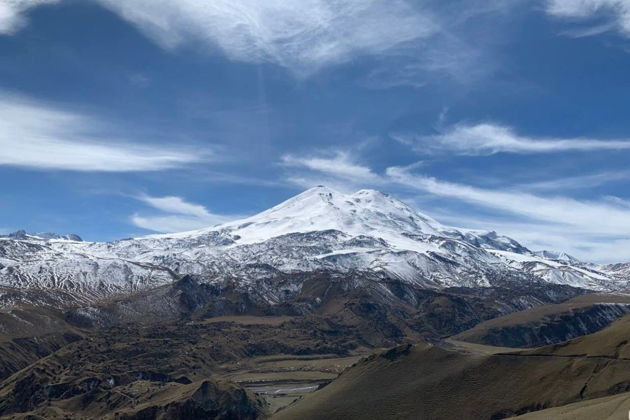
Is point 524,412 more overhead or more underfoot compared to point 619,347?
more underfoot

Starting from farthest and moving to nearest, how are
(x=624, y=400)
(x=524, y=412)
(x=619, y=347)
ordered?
(x=619, y=347) < (x=524, y=412) < (x=624, y=400)

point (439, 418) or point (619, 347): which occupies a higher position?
point (619, 347)

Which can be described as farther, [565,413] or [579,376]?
[579,376]

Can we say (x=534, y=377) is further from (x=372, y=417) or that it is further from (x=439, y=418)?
(x=372, y=417)

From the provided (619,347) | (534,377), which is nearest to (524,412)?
(534,377)

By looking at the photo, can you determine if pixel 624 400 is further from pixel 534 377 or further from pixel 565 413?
pixel 534 377

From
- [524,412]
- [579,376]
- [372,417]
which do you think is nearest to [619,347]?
[579,376]

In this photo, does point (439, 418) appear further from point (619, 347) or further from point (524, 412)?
point (619, 347)

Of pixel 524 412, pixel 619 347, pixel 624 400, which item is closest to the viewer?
pixel 624 400
